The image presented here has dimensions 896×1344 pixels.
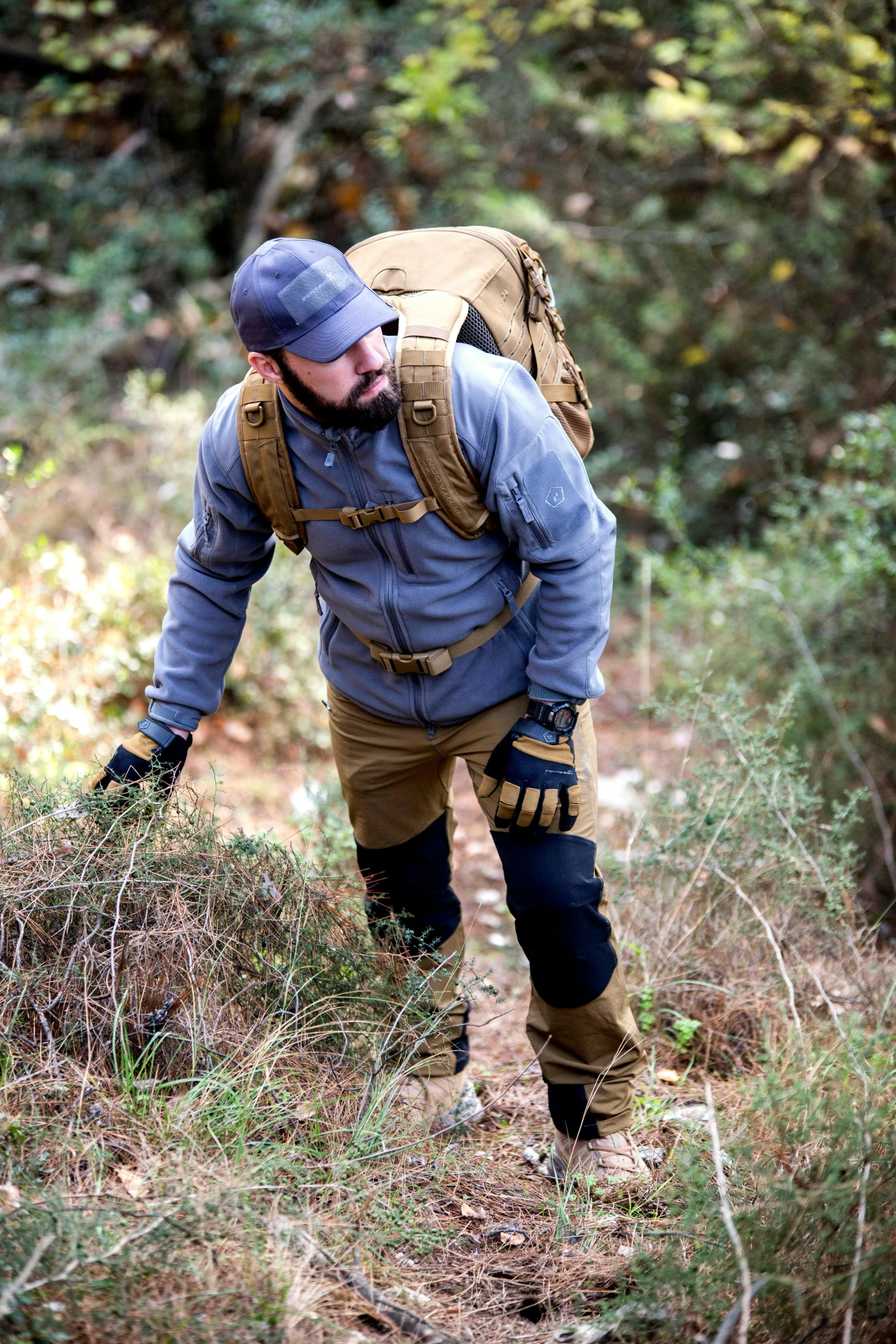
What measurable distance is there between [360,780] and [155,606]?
9.35 feet

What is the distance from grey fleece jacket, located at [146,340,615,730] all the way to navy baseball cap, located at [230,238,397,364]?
16cm

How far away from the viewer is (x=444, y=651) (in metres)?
2.55

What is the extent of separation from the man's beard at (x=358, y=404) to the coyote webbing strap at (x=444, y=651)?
53 centimetres

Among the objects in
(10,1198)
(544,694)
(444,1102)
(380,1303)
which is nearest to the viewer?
(10,1198)

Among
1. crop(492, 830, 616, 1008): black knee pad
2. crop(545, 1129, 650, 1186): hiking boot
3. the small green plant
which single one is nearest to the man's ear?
crop(492, 830, 616, 1008): black knee pad

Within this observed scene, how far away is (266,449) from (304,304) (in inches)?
13.9

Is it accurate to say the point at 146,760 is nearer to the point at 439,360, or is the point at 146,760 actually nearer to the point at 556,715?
the point at 556,715

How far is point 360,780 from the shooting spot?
2.85m

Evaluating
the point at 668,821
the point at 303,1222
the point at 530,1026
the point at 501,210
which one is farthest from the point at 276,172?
the point at 303,1222

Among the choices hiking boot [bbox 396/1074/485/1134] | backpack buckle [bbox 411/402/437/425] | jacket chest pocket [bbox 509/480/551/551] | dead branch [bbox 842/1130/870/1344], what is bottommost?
hiking boot [bbox 396/1074/485/1134]

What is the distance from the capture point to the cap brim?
2240 millimetres

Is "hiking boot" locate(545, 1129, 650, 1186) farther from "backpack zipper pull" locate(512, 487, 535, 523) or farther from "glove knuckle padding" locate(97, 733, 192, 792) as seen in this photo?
"backpack zipper pull" locate(512, 487, 535, 523)

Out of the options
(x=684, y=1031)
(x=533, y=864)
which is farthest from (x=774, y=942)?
(x=533, y=864)

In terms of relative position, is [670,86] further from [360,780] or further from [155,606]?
[360,780]
